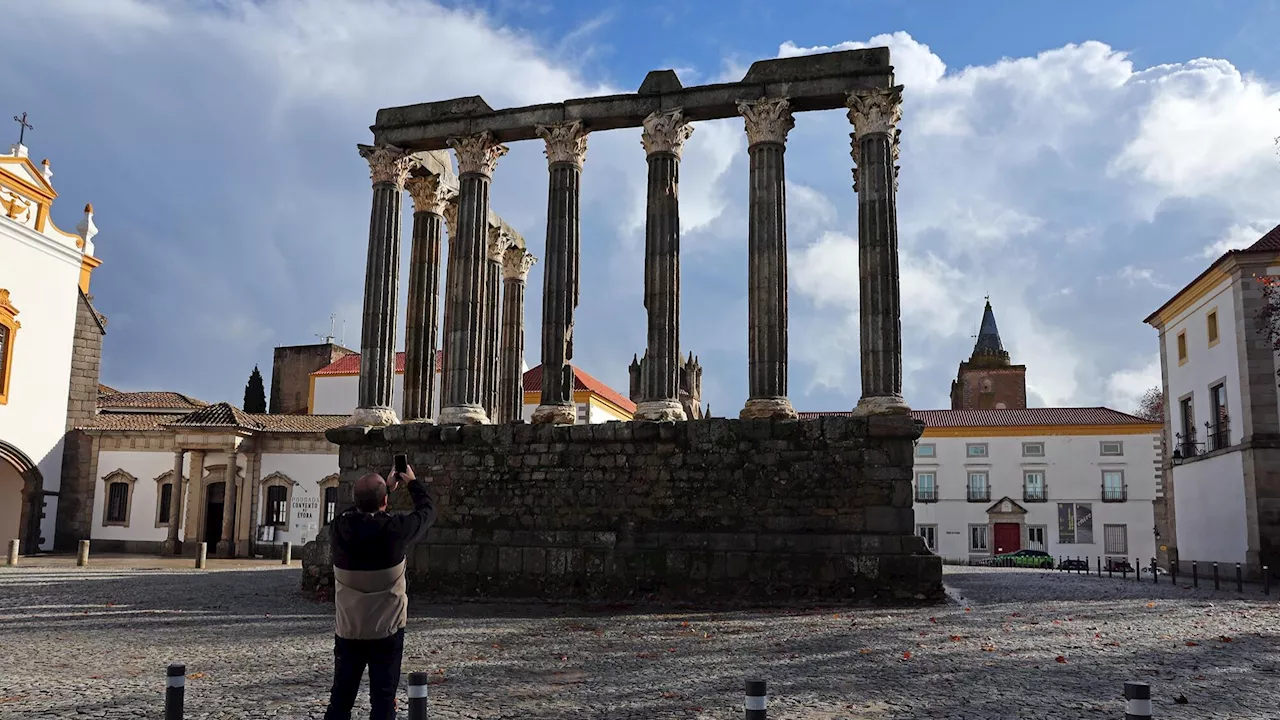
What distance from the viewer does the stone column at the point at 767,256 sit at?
1585cm

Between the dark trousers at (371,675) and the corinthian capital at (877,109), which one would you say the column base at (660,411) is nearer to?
the corinthian capital at (877,109)

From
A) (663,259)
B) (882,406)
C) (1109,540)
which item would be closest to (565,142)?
(663,259)

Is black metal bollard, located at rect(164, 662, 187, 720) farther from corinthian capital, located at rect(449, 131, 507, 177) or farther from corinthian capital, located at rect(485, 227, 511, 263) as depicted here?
corinthian capital, located at rect(485, 227, 511, 263)

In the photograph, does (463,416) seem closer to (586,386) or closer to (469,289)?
(469,289)

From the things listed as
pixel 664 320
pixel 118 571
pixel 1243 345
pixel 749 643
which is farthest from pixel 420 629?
pixel 1243 345

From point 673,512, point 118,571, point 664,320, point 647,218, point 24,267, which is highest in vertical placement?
point 24,267

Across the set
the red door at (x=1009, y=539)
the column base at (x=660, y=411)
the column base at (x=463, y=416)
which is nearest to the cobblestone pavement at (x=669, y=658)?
the column base at (x=660, y=411)

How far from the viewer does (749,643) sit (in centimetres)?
1049

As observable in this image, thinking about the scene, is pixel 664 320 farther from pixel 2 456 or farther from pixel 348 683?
pixel 2 456

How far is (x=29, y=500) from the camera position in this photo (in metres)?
31.2

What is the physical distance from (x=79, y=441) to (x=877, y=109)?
29.7 meters

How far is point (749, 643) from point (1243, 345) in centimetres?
1941

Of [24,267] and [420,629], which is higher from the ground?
[24,267]

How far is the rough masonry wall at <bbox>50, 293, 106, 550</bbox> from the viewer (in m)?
32.8
